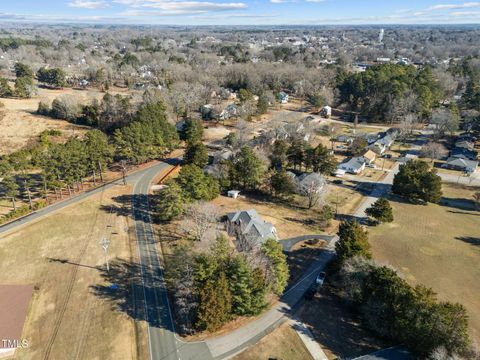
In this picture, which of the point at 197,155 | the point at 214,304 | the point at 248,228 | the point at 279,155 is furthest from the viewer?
the point at 279,155

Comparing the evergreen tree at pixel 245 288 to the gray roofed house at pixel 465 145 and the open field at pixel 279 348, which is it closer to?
the open field at pixel 279 348

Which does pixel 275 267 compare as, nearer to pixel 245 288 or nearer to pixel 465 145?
pixel 245 288

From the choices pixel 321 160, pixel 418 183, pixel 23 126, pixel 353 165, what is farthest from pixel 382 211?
pixel 23 126

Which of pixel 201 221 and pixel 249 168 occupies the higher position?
pixel 249 168

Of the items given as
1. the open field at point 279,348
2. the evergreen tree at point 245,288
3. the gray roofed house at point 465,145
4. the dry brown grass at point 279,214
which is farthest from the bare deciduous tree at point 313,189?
the gray roofed house at point 465,145

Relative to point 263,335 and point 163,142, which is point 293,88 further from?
point 263,335

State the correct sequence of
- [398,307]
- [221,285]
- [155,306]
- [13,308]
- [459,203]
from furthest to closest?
1. [459,203]
2. [155,306]
3. [13,308]
4. [221,285]
5. [398,307]

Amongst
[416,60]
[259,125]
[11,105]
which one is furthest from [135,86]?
[416,60]
